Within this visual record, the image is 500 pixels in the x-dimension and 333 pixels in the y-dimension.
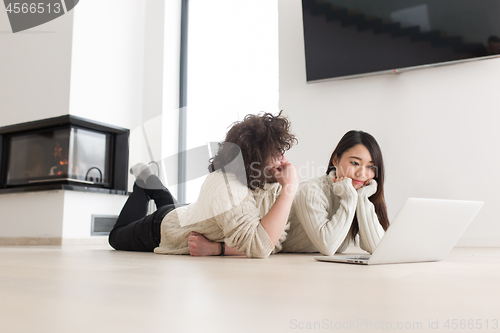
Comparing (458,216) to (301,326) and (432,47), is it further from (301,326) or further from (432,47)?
(432,47)

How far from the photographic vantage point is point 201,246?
140 centimetres

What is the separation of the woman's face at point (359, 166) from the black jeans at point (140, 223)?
748 millimetres

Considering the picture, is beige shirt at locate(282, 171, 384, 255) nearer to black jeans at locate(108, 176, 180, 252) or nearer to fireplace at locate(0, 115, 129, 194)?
black jeans at locate(108, 176, 180, 252)

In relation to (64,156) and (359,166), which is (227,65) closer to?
→ (64,156)

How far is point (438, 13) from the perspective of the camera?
2572 millimetres

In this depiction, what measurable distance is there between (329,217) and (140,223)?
79cm

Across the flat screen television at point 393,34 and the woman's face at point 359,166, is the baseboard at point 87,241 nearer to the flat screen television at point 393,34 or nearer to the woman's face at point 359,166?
the flat screen television at point 393,34

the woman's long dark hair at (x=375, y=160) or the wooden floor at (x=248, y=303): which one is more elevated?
the woman's long dark hair at (x=375, y=160)

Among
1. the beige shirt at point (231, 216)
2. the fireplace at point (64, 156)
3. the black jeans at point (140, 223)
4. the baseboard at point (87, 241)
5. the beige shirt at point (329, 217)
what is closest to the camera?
the beige shirt at point (231, 216)

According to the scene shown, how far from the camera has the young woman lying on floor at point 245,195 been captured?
126cm

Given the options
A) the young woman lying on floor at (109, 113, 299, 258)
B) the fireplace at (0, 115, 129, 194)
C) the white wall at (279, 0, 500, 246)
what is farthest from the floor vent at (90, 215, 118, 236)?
the young woman lying on floor at (109, 113, 299, 258)

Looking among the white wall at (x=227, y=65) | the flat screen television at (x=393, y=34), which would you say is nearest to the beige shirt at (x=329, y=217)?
the flat screen television at (x=393, y=34)

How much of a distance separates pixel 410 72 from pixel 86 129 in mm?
2551

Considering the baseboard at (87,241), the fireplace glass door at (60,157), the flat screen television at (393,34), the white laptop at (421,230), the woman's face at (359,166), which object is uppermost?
the flat screen television at (393,34)
